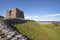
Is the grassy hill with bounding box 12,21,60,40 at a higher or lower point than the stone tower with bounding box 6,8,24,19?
lower

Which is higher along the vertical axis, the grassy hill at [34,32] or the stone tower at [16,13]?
the stone tower at [16,13]

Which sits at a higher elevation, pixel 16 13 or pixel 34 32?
pixel 16 13

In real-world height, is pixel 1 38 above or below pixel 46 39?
above

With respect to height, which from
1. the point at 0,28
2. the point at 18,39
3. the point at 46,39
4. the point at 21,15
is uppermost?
the point at 21,15

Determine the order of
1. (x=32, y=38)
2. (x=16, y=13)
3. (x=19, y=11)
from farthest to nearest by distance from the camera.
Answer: (x=19, y=11) < (x=16, y=13) < (x=32, y=38)

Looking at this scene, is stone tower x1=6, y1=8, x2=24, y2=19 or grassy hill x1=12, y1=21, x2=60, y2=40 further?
stone tower x1=6, y1=8, x2=24, y2=19

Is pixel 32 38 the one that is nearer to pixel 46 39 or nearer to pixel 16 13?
pixel 46 39

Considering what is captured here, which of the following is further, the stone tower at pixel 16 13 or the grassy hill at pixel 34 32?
the stone tower at pixel 16 13

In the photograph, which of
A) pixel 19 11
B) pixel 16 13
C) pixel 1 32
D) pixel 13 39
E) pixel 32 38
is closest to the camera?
pixel 13 39

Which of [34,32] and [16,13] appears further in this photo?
[16,13]

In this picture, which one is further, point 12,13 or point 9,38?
point 12,13

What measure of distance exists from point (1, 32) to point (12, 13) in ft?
74.6

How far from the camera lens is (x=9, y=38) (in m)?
7.44

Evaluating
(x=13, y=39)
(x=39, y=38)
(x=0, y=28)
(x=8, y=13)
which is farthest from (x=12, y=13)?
(x=13, y=39)
